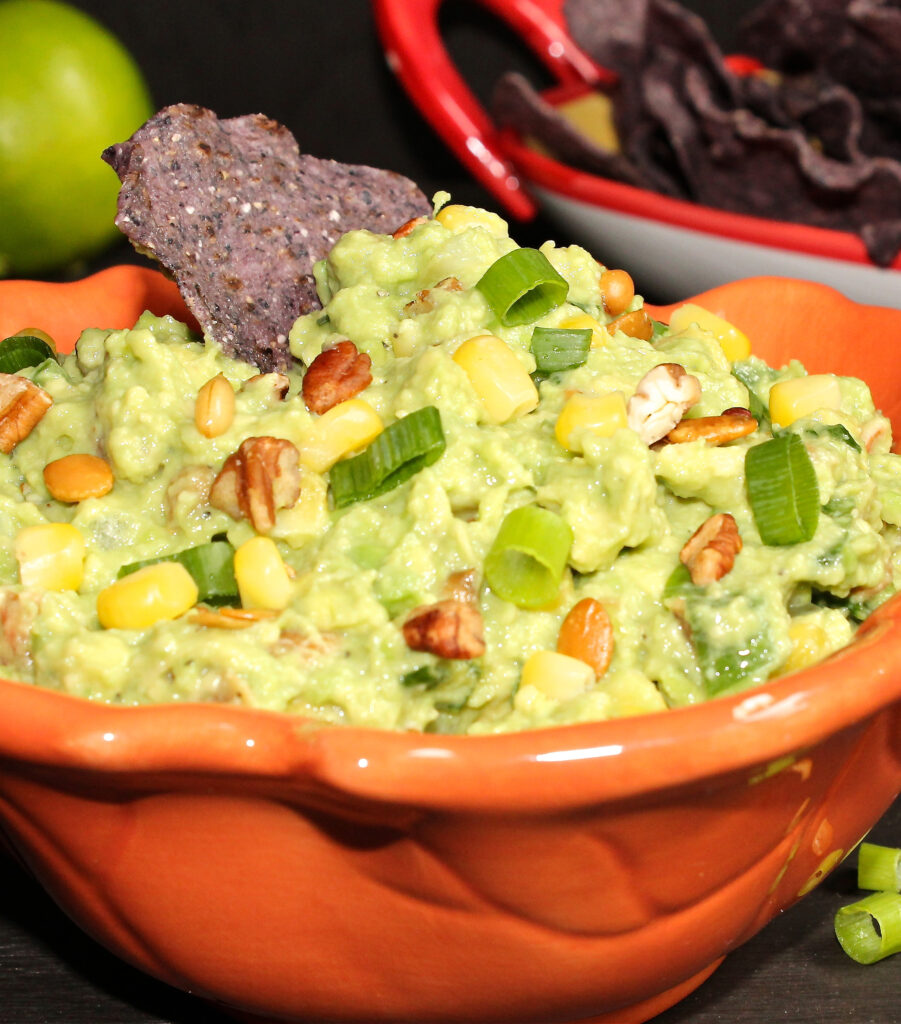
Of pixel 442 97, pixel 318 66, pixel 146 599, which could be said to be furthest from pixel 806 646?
pixel 318 66

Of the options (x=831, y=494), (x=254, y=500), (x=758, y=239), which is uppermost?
(x=254, y=500)

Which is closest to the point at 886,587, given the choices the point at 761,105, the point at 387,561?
the point at 387,561

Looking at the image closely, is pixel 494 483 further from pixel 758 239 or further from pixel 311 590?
pixel 758 239

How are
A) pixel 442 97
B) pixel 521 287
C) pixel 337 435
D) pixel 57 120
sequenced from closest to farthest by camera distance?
pixel 337 435 → pixel 521 287 → pixel 57 120 → pixel 442 97

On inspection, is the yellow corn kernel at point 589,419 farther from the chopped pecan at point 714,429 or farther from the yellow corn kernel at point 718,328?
the yellow corn kernel at point 718,328

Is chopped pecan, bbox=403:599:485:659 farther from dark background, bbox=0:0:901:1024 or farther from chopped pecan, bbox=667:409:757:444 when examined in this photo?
dark background, bbox=0:0:901:1024

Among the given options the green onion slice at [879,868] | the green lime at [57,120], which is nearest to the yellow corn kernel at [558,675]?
the green onion slice at [879,868]

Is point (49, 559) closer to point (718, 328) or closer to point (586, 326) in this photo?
point (586, 326)
